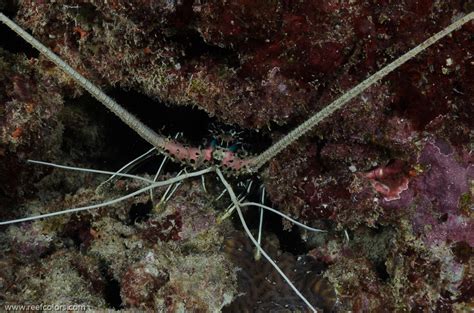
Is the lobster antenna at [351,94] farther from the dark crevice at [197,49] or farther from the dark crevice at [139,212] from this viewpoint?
the dark crevice at [139,212]

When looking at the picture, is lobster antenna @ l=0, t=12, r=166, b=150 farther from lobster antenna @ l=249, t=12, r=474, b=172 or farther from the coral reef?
the coral reef

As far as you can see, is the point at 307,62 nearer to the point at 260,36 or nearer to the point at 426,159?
the point at 260,36

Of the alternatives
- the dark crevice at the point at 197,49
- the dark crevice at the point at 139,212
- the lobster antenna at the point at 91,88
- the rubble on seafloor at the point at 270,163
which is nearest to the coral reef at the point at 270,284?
the rubble on seafloor at the point at 270,163

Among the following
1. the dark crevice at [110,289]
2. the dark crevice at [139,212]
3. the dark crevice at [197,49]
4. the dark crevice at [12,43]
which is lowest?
the dark crevice at [110,289]

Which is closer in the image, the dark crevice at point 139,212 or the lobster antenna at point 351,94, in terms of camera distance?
the lobster antenna at point 351,94

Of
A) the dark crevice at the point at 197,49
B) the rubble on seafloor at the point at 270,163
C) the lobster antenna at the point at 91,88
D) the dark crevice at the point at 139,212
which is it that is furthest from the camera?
the dark crevice at the point at 139,212

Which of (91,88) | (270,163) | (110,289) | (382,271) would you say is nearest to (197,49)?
(91,88)
